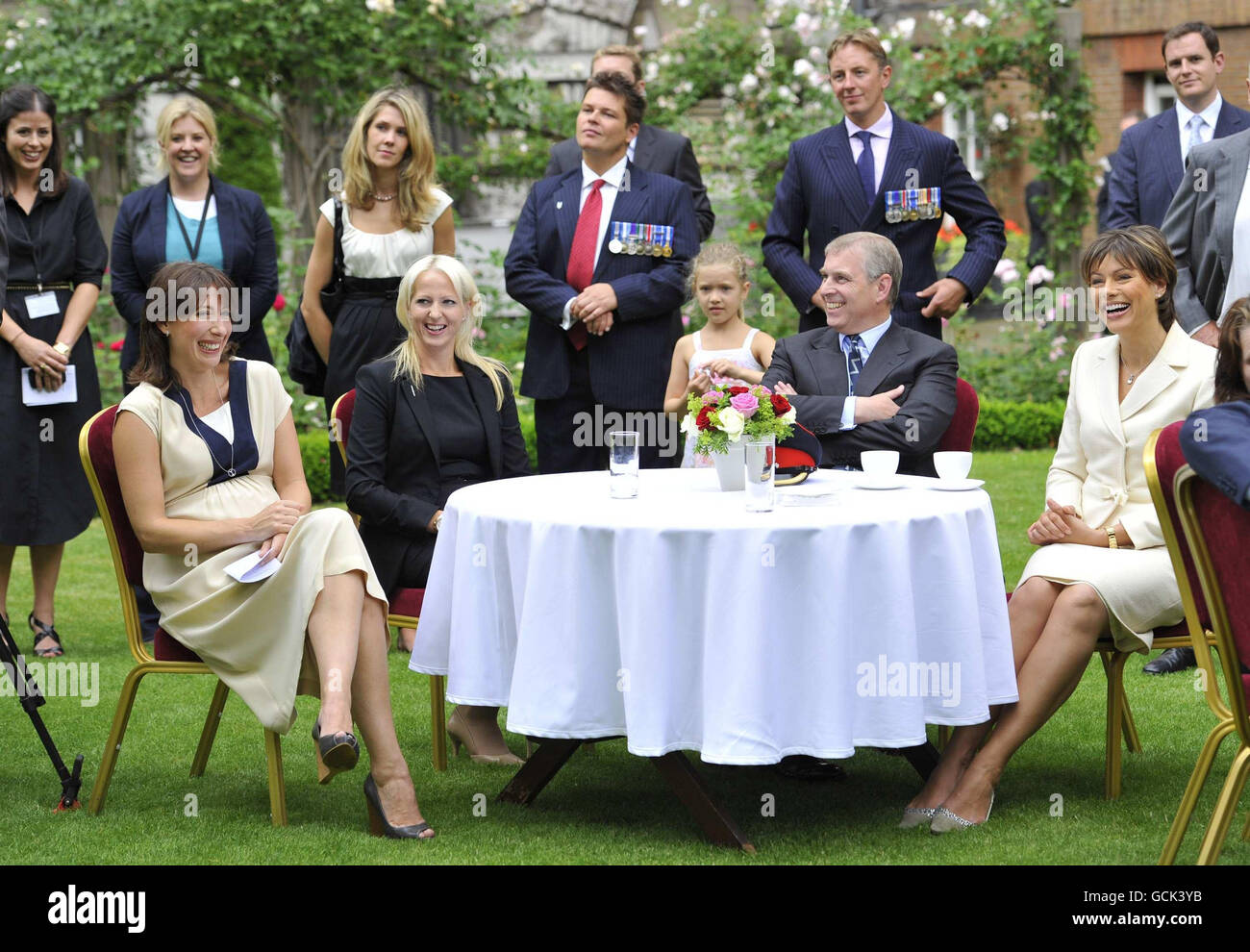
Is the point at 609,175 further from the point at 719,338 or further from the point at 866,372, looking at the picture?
the point at 866,372

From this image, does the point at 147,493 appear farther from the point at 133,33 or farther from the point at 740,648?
the point at 133,33

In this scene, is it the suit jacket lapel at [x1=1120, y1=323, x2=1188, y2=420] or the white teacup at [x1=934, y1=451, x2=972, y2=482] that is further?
the suit jacket lapel at [x1=1120, y1=323, x2=1188, y2=420]

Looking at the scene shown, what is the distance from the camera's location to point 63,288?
6438 millimetres

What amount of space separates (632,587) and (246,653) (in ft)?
3.87

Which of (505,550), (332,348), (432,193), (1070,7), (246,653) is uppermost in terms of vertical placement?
(1070,7)

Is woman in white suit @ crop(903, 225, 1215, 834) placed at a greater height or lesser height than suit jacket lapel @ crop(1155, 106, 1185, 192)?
lesser

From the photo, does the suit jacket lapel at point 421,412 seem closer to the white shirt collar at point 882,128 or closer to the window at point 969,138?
the white shirt collar at point 882,128

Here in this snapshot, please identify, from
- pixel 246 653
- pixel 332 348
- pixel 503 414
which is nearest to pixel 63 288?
pixel 332 348

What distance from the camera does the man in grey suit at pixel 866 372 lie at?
4.79 meters

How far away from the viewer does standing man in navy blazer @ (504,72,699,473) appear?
594 centimetres

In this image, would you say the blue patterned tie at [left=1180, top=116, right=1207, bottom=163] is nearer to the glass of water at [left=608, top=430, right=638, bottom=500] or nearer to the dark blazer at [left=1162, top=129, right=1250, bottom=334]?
the dark blazer at [left=1162, top=129, right=1250, bottom=334]

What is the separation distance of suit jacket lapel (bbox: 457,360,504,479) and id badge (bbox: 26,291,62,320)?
2220mm

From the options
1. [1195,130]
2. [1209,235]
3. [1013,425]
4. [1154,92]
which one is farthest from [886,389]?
[1154,92]

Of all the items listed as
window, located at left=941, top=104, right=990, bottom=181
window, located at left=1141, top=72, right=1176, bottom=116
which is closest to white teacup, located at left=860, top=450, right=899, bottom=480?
window, located at left=941, top=104, right=990, bottom=181
